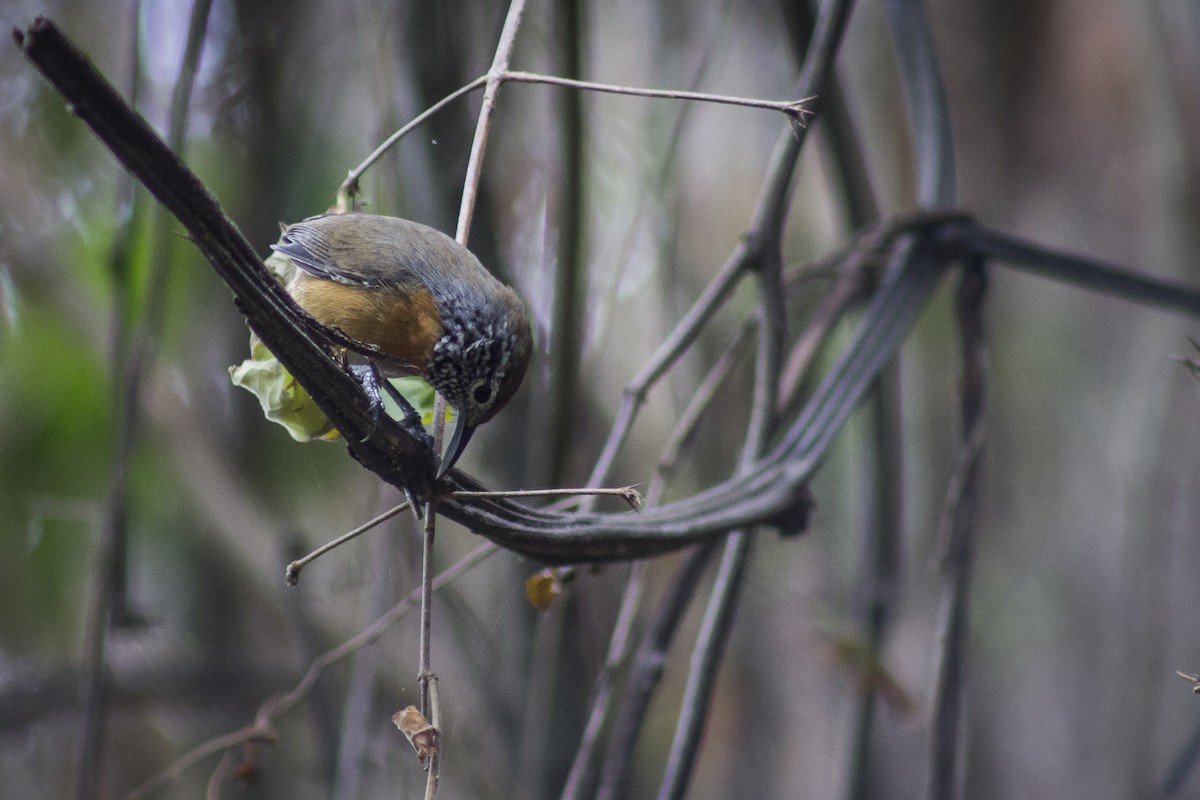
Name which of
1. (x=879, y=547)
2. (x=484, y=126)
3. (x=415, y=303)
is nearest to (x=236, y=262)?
(x=484, y=126)

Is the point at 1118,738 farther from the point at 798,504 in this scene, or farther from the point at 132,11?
the point at 132,11

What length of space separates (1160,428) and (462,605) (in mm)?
2682

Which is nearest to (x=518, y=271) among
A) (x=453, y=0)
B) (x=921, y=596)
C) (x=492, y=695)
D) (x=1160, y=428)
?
(x=453, y=0)

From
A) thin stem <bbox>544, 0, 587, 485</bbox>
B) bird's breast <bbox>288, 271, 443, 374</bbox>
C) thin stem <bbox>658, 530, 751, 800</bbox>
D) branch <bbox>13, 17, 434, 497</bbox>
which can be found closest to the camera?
branch <bbox>13, 17, 434, 497</bbox>

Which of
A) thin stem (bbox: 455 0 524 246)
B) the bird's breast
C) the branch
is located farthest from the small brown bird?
the branch

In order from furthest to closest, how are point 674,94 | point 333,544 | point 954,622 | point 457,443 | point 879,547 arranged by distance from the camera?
point 879,547 → point 954,622 → point 457,443 → point 674,94 → point 333,544

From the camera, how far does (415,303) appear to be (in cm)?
184

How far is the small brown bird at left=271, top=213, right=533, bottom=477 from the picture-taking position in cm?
170

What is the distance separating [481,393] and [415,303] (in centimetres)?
26

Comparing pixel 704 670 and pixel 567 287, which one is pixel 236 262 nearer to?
pixel 704 670

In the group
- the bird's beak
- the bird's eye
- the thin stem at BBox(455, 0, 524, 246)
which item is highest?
the thin stem at BBox(455, 0, 524, 246)

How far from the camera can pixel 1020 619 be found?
15.9 feet

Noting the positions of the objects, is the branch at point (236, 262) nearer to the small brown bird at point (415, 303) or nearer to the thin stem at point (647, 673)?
the small brown bird at point (415, 303)

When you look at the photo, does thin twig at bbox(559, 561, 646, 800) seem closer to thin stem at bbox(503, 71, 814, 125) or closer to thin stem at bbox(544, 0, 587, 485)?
thin stem at bbox(544, 0, 587, 485)
